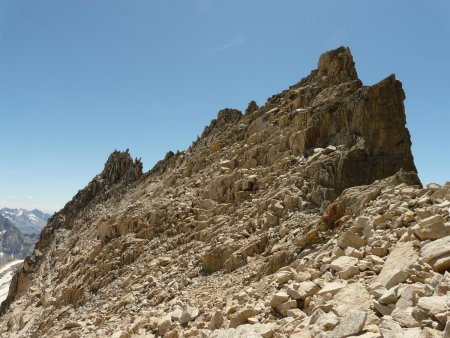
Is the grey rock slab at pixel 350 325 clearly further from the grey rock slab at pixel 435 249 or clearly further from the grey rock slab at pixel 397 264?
the grey rock slab at pixel 435 249

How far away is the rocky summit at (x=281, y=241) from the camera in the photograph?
30.1ft

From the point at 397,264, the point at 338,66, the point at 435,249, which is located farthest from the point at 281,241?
the point at 338,66

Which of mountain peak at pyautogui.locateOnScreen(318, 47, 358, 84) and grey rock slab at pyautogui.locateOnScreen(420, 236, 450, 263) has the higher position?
mountain peak at pyautogui.locateOnScreen(318, 47, 358, 84)

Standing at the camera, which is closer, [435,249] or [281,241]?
[435,249]

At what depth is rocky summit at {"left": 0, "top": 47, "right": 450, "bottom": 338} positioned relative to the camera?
30.1 ft

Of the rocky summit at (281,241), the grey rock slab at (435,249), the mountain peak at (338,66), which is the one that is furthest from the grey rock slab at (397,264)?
the mountain peak at (338,66)

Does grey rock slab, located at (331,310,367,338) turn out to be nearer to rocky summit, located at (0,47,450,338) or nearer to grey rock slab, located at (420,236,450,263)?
rocky summit, located at (0,47,450,338)

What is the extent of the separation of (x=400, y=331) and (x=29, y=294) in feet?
159

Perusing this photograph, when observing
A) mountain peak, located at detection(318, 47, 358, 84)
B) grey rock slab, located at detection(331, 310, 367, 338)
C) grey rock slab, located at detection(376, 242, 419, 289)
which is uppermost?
mountain peak, located at detection(318, 47, 358, 84)

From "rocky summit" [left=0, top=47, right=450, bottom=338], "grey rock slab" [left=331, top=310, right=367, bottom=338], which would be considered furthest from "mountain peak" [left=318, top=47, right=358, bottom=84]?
"grey rock slab" [left=331, top=310, right=367, bottom=338]

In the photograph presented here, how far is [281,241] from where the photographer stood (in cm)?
1933

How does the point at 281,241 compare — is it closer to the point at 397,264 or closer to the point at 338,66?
the point at 397,264

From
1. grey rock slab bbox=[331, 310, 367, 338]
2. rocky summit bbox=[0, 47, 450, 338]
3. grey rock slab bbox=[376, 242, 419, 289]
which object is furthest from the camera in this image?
rocky summit bbox=[0, 47, 450, 338]

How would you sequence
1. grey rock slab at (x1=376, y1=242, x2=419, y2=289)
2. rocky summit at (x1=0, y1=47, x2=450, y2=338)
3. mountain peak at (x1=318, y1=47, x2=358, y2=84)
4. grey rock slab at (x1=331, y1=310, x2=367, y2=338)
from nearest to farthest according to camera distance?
grey rock slab at (x1=331, y1=310, x2=367, y2=338) → grey rock slab at (x1=376, y1=242, x2=419, y2=289) → rocky summit at (x1=0, y1=47, x2=450, y2=338) → mountain peak at (x1=318, y1=47, x2=358, y2=84)
